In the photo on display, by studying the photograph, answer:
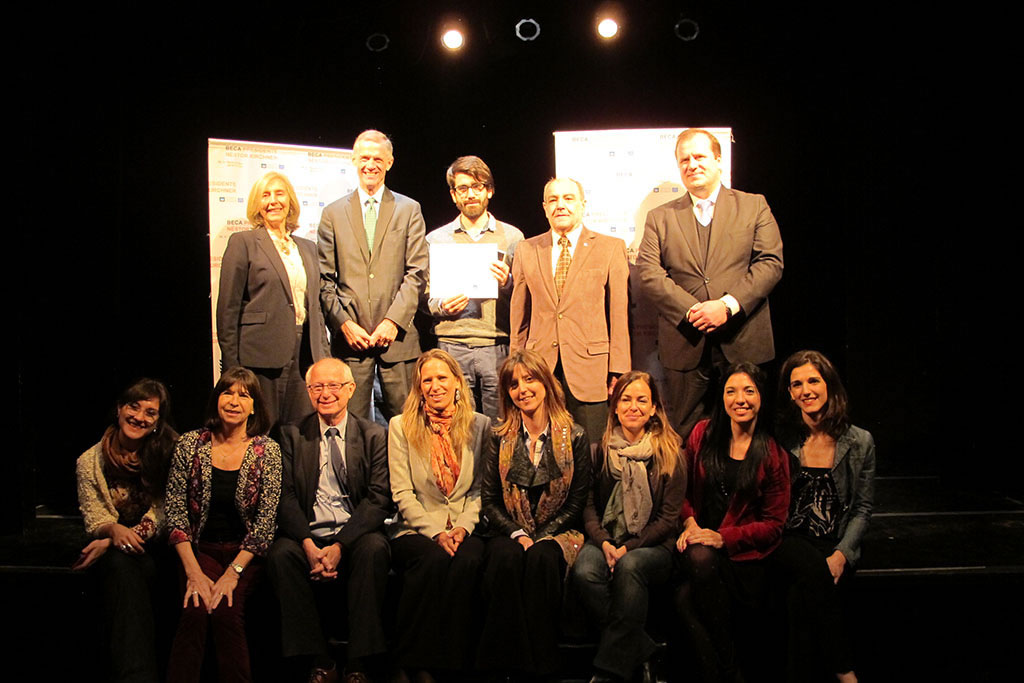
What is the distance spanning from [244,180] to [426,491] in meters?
2.51

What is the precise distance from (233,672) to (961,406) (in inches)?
177

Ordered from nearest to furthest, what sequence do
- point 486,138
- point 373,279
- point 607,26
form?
point 373,279, point 607,26, point 486,138

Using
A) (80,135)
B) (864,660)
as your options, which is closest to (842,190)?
(864,660)

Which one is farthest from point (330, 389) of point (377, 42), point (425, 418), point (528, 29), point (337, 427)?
point (528, 29)

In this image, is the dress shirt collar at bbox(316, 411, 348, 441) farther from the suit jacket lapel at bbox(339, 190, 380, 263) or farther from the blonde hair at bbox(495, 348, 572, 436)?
the suit jacket lapel at bbox(339, 190, 380, 263)

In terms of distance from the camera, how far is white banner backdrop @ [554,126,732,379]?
5426mm

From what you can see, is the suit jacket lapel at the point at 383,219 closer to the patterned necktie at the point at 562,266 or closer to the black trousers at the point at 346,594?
the patterned necktie at the point at 562,266

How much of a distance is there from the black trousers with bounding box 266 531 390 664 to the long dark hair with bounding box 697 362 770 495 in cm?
144

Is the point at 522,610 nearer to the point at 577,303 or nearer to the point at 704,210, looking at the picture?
the point at 577,303

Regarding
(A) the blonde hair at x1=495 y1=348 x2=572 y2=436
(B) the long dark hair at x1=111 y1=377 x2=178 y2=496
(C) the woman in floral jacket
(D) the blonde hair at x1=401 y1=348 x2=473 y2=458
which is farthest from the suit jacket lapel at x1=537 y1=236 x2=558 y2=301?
(B) the long dark hair at x1=111 y1=377 x2=178 y2=496

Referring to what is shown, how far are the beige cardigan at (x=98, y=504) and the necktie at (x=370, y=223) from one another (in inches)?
69.4

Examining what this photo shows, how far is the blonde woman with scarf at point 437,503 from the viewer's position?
3.72 metres

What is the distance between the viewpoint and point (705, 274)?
188 inches

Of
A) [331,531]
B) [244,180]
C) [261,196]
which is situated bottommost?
[331,531]
